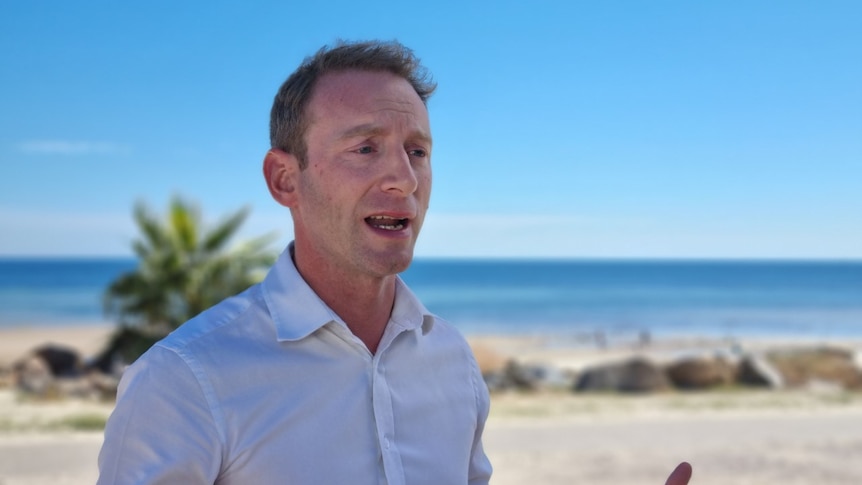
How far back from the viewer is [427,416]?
1.75 m

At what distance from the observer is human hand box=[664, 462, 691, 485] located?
158cm

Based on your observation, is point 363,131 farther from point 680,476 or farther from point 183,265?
point 183,265

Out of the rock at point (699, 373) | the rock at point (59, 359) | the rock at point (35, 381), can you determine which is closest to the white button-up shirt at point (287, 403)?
the rock at point (35, 381)

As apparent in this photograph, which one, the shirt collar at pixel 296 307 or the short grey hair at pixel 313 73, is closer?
the shirt collar at pixel 296 307

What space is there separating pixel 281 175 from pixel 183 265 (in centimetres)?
1145

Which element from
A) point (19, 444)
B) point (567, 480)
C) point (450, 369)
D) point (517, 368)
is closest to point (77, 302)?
point (517, 368)

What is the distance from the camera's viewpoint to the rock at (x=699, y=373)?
15.8m

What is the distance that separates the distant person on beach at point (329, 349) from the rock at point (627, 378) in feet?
46.0

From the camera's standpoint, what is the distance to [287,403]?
1.55 m

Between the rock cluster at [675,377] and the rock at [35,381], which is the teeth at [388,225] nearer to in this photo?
the rock at [35,381]

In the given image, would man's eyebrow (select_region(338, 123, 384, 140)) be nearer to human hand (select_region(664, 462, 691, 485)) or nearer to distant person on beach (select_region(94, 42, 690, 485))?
distant person on beach (select_region(94, 42, 690, 485))

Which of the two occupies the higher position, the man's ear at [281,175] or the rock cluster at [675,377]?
the man's ear at [281,175]

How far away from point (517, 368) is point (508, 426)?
5.72m

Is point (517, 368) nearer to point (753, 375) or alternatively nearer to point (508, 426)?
point (753, 375)
